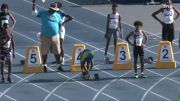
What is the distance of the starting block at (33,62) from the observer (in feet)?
71.2

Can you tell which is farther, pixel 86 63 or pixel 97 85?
pixel 86 63

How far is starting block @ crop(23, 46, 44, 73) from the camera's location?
2169 cm

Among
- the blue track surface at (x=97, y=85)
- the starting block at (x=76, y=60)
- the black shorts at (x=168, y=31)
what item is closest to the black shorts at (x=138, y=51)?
the blue track surface at (x=97, y=85)

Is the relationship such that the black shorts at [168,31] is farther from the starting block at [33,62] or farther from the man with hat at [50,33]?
the starting block at [33,62]

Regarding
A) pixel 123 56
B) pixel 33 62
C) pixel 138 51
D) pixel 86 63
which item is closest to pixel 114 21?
pixel 123 56

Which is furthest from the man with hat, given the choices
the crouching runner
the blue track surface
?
the crouching runner

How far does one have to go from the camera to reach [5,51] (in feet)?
66.6

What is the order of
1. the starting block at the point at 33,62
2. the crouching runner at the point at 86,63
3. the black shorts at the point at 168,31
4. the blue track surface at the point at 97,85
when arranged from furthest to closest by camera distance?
the black shorts at the point at 168,31 < the starting block at the point at 33,62 < the crouching runner at the point at 86,63 < the blue track surface at the point at 97,85

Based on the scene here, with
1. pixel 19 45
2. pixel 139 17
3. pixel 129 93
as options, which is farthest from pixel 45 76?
pixel 139 17

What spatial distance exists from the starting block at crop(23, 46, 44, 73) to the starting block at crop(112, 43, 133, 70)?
1.98 meters

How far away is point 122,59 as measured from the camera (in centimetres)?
2194

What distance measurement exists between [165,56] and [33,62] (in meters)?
3.50

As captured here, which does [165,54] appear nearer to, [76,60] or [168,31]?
[168,31]

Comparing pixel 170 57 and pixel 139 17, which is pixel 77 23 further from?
pixel 170 57
